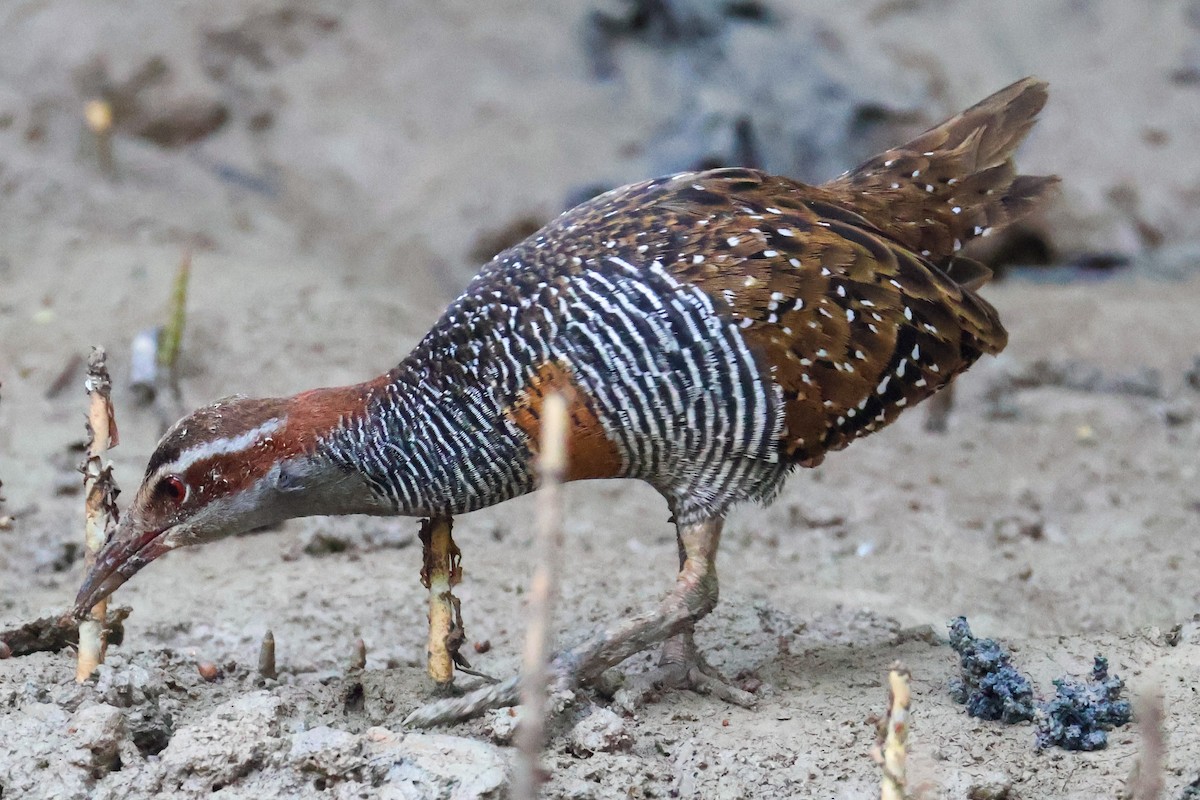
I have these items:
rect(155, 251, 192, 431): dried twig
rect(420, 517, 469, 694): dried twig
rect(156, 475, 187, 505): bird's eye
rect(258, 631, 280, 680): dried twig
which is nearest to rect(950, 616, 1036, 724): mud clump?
rect(420, 517, 469, 694): dried twig

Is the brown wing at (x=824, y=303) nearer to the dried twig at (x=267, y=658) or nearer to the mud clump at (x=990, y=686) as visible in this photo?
the mud clump at (x=990, y=686)

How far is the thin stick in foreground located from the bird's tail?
2725 mm

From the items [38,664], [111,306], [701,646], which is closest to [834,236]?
[701,646]

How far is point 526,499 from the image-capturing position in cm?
649

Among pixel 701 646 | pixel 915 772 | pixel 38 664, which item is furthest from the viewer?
pixel 701 646

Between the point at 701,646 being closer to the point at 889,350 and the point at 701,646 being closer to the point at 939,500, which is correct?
the point at 889,350

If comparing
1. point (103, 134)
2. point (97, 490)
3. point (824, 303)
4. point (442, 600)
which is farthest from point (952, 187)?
point (103, 134)

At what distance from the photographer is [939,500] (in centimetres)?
655

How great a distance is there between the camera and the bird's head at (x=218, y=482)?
3861 mm

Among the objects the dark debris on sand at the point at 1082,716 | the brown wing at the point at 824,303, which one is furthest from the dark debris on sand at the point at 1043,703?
the brown wing at the point at 824,303

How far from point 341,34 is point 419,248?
1.93 metres

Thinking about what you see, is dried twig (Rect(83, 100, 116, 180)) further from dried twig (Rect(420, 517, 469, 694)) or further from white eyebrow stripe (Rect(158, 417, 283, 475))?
dried twig (Rect(420, 517, 469, 694))

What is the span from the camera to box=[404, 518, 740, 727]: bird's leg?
3912mm

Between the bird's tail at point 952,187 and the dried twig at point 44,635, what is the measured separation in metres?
3.03
